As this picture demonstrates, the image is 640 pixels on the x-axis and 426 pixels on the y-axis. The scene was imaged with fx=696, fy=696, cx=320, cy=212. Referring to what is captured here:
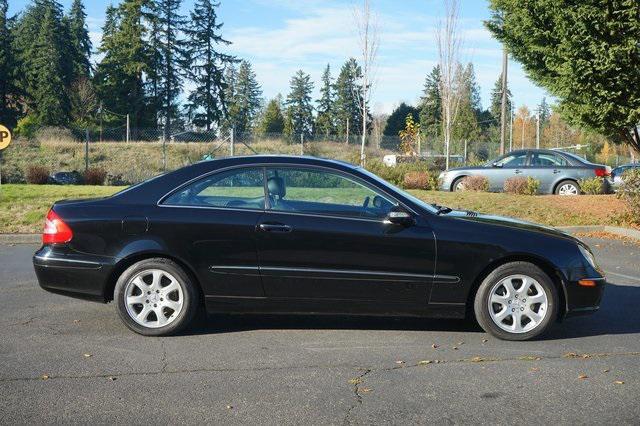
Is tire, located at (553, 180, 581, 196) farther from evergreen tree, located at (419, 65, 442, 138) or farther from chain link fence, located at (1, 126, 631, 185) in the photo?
evergreen tree, located at (419, 65, 442, 138)

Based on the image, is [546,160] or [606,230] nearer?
[606,230]

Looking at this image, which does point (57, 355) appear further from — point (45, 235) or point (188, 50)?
point (188, 50)

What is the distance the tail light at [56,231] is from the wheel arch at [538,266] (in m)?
3.49

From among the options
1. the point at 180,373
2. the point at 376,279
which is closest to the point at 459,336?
the point at 376,279

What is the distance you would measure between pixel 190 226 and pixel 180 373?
1414mm

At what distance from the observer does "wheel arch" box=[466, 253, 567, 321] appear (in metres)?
5.92

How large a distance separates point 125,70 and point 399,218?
5857 cm

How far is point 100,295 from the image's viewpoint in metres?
6.02

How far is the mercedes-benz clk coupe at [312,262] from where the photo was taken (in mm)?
5848

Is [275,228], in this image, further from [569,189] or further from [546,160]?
[546,160]

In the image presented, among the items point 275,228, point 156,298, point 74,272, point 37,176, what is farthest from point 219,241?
point 37,176

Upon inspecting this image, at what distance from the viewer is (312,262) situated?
5.85 m

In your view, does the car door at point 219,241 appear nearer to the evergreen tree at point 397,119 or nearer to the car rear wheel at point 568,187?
the car rear wheel at point 568,187

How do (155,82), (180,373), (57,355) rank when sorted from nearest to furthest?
1. (180,373)
2. (57,355)
3. (155,82)
